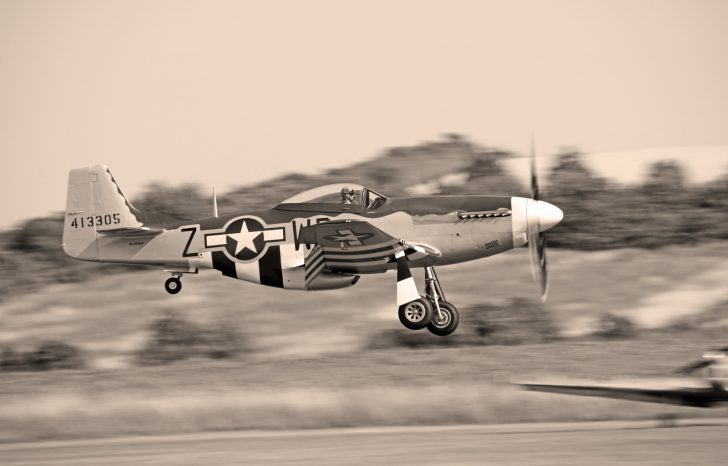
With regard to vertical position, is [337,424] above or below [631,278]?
below

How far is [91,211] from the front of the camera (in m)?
28.0

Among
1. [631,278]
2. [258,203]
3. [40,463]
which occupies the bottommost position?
[40,463]

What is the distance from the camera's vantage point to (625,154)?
60.8 meters

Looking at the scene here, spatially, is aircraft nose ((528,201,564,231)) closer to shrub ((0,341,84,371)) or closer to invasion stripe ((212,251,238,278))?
invasion stripe ((212,251,238,278))

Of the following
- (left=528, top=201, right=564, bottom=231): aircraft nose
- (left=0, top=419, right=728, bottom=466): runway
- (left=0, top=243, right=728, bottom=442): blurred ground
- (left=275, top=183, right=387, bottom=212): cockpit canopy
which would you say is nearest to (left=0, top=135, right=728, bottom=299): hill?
(left=0, top=243, right=728, bottom=442): blurred ground

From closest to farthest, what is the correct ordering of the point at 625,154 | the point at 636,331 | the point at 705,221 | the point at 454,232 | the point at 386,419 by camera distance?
the point at 454,232, the point at 386,419, the point at 636,331, the point at 705,221, the point at 625,154

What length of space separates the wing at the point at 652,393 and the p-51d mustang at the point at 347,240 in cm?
294

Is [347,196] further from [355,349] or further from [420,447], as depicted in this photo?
[355,349]

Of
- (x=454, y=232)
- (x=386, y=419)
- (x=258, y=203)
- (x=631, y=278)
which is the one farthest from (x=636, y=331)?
(x=258, y=203)

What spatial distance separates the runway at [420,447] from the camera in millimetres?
25156

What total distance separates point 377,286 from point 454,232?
1801 cm

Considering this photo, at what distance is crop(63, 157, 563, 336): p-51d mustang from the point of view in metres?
26.0

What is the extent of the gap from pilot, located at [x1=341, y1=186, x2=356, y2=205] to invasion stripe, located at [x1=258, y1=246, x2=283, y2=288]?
1.56m

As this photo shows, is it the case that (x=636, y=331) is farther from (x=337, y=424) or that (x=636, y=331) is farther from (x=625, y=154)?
(x=625, y=154)
